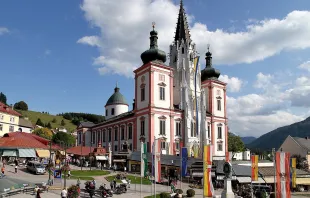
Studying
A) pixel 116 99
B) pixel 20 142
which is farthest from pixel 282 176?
pixel 116 99

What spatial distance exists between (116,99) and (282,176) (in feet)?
221

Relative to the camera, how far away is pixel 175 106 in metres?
64.0

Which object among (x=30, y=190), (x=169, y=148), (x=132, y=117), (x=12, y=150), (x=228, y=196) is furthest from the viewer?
(x=132, y=117)

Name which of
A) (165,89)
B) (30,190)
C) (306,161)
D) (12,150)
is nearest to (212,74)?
(165,89)

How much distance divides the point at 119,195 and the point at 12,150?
1759 cm

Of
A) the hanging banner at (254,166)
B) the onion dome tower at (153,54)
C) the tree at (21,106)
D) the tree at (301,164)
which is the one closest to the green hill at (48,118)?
the tree at (21,106)

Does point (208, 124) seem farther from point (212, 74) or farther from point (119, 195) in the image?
point (119, 195)

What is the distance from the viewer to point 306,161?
77.0 meters

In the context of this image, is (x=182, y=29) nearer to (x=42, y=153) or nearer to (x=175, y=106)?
(x=175, y=106)

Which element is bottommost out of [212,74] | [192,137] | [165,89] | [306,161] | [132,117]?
[306,161]

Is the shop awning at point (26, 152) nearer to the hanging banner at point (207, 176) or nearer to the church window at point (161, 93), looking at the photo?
the hanging banner at point (207, 176)

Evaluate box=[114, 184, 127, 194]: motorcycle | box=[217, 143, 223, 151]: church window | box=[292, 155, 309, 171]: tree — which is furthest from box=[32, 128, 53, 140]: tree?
box=[114, 184, 127, 194]: motorcycle

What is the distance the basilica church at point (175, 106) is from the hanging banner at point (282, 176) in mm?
28596

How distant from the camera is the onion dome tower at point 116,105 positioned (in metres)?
87.9
